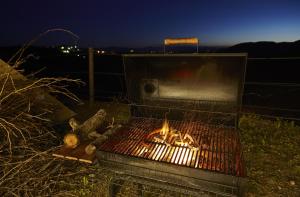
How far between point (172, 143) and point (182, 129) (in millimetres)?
532

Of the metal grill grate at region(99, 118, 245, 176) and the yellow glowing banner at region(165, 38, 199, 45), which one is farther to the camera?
the yellow glowing banner at region(165, 38, 199, 45)

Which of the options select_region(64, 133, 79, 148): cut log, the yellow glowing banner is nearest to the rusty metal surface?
the yellow glowing banner

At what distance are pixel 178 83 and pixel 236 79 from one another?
0.76 m

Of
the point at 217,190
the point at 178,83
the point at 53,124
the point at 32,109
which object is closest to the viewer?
the point at 217,190

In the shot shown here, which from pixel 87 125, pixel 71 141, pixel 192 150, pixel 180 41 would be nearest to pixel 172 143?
pixel 192 150

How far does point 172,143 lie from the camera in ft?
8.27

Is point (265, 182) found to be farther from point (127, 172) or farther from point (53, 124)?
point (53, 124)

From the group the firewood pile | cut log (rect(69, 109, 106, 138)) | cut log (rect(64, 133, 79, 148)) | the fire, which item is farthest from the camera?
cut log (rect(69, 109, 106, 138))

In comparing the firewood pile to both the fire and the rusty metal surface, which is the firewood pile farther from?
the fire

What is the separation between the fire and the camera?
2.18m

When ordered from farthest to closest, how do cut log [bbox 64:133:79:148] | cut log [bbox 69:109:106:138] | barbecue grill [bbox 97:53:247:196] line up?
cut log [bbox 69:109:106:138]
cut log [bbox 64:133:79:148]
barbecue grill [bbox 97:53:247:196]

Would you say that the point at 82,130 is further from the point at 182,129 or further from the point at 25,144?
the point at 182,129

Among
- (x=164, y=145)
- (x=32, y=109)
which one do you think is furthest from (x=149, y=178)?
(x=32, y=109)

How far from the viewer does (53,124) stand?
483 centimetres
